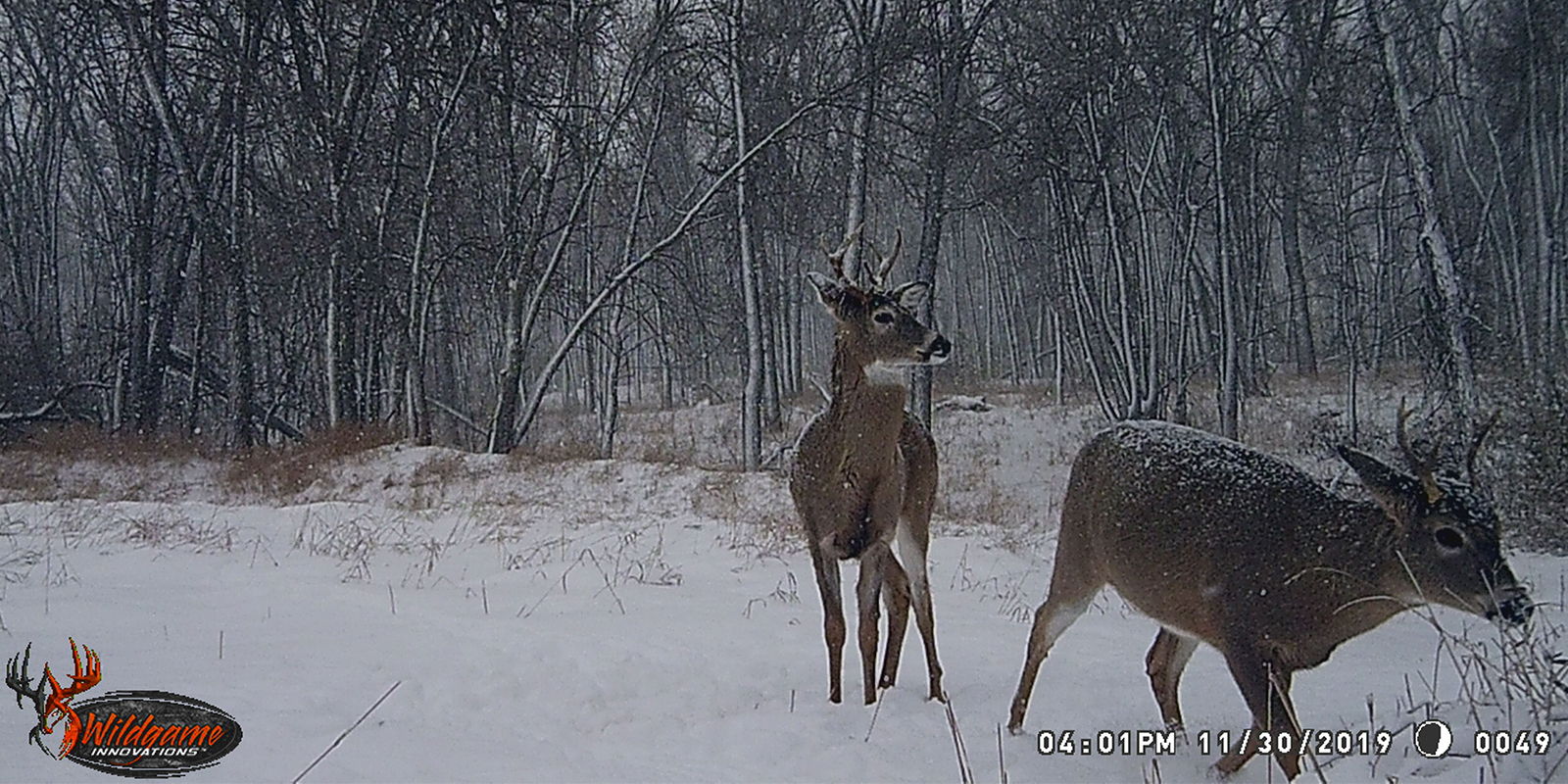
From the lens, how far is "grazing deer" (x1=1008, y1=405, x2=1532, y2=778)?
2.79 meters

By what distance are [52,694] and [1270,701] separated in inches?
152

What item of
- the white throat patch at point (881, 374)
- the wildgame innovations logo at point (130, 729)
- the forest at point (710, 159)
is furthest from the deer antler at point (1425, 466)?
the forest at point (710, 159)

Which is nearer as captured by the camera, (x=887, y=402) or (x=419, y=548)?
(x=887, y=402)

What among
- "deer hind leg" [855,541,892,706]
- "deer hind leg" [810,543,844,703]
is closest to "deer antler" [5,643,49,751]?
"deer hind leg" [810,543,844,703]

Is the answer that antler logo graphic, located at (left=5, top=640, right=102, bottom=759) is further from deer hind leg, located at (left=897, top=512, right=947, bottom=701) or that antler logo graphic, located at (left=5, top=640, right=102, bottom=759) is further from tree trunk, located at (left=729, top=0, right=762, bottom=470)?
tree trunk, located at (left=729, top=0, right=762, bottom=470)

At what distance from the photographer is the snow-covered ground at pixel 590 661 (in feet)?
10.1

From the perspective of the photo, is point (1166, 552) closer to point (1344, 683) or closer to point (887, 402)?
point (887, 402)

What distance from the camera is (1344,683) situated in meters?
4.51

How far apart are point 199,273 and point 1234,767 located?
2102 centimetres

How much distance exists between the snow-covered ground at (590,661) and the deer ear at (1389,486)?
0.33 m

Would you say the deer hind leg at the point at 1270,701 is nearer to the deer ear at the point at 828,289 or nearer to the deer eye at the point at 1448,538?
the deer eye at the point at 1448,538

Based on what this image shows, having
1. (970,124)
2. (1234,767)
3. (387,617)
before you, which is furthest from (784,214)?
(1234,767)

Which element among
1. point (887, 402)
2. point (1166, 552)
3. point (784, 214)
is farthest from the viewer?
point (784, 214)

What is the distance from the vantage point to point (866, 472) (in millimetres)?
4172
